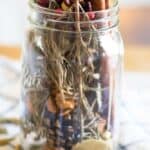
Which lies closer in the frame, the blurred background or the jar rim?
the jar rim

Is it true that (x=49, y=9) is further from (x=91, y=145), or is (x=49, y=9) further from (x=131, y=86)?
(x=131, y=86)

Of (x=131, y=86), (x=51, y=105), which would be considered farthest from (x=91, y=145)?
(x=131, y=86)

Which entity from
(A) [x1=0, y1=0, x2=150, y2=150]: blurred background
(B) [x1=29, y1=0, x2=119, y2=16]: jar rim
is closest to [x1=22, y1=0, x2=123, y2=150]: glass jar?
(B) [x1=29, y1=0, x2=119, y2=16]: jar rim

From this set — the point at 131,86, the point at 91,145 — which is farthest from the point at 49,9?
the point at 131,86

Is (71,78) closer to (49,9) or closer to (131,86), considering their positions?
(49,9)

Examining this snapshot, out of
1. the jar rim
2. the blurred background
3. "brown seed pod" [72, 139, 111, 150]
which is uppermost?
the jar rim

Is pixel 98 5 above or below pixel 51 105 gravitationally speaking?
above

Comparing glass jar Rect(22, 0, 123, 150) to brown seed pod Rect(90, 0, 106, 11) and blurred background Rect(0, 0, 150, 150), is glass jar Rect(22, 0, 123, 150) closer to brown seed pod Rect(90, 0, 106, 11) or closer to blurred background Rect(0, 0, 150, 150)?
brown seed pod Rect(90, 0, 106, 11)

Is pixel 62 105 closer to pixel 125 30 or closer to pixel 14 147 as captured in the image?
pixel 14 147

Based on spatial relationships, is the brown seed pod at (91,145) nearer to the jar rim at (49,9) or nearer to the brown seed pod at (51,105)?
the brown seed pod at (51,105)

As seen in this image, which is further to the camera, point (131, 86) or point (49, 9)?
point (131, 86)
